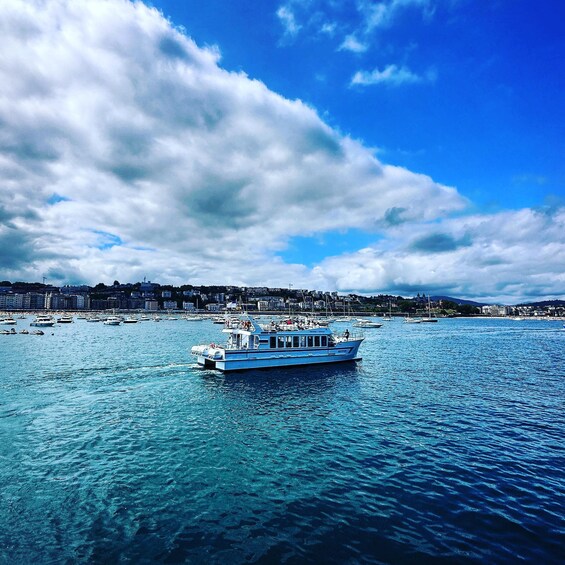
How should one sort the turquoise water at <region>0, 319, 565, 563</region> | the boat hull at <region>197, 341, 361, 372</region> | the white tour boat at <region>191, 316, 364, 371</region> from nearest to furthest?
the turquoise water at <region>0, 319, 565, 563</region>
the boat hull at <region>197, 341, 361, 372</region>
the white tour boat at <region>191, 316, 364, 371</region>

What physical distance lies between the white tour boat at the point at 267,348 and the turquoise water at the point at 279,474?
8189 millimetres

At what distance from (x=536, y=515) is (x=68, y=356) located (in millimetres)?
66440

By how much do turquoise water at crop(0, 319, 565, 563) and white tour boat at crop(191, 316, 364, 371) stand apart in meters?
8.19

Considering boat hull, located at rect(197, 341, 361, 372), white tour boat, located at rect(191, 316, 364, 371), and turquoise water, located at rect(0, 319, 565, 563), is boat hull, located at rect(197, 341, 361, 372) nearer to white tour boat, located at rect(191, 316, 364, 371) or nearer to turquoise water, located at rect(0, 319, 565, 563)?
white tour boat, located at rect(191, 316, 364, 371)

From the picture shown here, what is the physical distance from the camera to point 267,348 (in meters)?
47.2

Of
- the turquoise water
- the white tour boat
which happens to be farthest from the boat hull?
the turquoise water

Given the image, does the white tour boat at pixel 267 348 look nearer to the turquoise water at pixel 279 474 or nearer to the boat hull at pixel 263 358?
the boat hull at pixel 263 358

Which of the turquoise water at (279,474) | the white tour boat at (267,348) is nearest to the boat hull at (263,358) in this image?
the white tour boat at (267,348)

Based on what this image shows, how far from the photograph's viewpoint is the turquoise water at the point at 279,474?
12500 mm

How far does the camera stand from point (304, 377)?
4384cm

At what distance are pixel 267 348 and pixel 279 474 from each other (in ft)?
96.4

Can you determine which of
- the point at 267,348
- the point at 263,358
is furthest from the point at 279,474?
the point at 267,348

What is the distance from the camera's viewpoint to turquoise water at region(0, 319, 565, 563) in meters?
12.5

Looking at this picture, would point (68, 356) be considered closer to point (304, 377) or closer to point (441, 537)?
point (304, 377)
